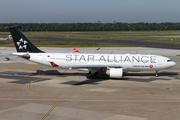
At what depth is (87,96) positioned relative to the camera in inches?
1163

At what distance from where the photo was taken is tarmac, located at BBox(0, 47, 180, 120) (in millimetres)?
23141

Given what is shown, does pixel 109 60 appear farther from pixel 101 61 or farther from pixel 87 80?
pixel 87 80

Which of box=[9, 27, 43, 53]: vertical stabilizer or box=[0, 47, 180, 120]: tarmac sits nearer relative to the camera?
box=[0, 47, 180, 120]: tarmac

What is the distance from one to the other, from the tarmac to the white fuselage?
7.61 feet

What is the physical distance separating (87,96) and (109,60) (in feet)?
40.5

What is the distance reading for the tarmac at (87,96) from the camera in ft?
75.9

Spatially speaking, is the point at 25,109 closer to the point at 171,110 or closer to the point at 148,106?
the point at 148,106

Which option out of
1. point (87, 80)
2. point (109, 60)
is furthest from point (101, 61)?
point (87, 80)

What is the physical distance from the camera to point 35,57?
41344 millimetres

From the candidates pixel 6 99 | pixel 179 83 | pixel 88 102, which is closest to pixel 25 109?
pixel 6 99

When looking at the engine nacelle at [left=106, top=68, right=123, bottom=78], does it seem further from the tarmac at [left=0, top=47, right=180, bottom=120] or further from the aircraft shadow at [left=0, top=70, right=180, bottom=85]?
the aircraft shadow at [left=0, top=70, right=180, bottom=85]

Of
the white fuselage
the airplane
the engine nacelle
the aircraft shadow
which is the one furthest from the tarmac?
the white fuselage

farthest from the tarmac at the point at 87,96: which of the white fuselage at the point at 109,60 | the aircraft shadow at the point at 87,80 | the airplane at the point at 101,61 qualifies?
the white fuselage at the point at 109,60

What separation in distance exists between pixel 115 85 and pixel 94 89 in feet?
13.5
